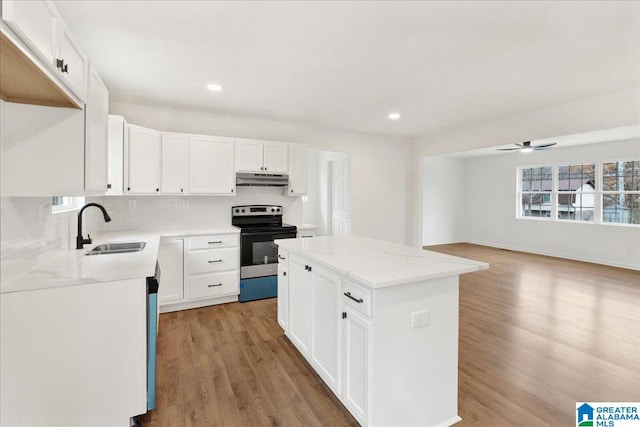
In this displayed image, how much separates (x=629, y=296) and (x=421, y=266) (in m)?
4.42

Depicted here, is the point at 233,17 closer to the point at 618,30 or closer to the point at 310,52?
the point at 310,52

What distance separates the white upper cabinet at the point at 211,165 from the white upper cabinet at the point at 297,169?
32.7 inches

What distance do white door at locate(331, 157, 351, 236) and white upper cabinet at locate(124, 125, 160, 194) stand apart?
3387mm

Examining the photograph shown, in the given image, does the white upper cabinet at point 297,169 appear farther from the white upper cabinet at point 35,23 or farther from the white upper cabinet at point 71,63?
the white upper cabinet at point 35,23

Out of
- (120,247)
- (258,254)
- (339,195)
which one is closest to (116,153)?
(120,247)

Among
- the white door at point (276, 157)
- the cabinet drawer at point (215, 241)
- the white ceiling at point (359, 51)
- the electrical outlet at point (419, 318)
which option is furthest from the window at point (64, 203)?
the electrical outlet at point (419, 318)

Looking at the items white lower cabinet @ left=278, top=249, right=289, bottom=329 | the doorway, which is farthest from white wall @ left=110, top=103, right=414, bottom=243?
white lower cabinet @ left=278, top=249, right=289, bottom=329

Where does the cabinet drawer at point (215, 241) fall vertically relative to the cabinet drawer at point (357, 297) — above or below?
above

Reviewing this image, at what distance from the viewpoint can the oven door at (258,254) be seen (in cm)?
391

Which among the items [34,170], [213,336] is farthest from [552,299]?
[34,170]

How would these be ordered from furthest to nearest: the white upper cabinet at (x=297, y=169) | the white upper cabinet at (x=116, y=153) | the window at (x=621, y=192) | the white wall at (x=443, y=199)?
the white wall at (x=443, y=199), the window at (x=621, y=192), the white upper cabinet at (x=297, y=169), the white upper cabinet at (x=116, y=153)

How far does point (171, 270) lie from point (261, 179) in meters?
1.63

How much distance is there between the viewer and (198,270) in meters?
3.67

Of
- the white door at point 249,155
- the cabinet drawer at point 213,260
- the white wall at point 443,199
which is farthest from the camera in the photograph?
the white wall at point 443,199
